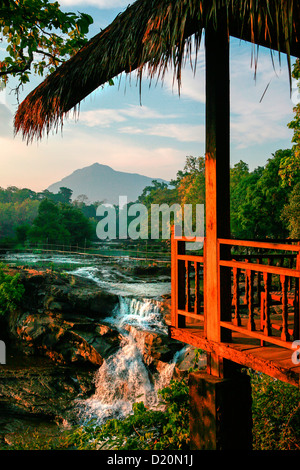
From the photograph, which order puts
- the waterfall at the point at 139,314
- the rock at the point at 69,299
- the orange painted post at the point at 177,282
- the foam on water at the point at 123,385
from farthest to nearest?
the rock at the point at 69,299 → the waterfall at the point at 139,314 → the foam on water at the point at 123,385 → the orange painted post at the point at 177,282

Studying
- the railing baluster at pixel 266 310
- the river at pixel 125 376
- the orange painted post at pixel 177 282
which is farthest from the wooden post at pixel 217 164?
the river at pixel 125 376

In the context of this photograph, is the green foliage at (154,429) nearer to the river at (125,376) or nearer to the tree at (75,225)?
the river at (125,376)

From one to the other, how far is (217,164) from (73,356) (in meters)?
11.1

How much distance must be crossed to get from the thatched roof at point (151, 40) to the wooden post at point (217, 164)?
305mm

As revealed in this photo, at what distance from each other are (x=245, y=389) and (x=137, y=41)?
364cm

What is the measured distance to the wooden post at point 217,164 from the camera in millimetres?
3637

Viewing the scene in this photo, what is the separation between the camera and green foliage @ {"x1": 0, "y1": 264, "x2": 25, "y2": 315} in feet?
52.5

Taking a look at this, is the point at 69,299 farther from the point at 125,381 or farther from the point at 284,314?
the point at 284,314

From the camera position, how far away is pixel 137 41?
3.71m

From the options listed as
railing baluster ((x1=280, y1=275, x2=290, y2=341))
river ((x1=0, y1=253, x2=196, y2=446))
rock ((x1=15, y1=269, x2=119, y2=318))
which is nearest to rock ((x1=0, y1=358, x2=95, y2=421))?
river ((x1=0, y1=253, x2=196, y2=446))

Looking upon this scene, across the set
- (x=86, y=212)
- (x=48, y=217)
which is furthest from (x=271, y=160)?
(x=86, y=212)

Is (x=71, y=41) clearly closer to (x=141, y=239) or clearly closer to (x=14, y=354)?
(x=14, y=354)

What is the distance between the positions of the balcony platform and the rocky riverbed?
6.44m

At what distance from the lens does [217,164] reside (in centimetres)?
365
